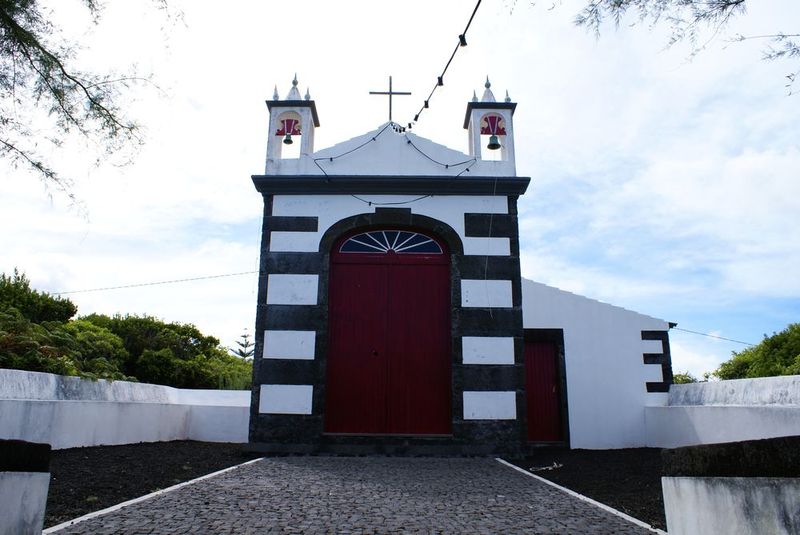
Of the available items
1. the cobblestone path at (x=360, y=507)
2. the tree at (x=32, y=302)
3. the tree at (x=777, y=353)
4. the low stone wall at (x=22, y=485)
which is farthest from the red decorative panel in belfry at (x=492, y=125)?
the tree at (x=32, y=302)

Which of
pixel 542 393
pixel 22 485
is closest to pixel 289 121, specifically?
pixel 542 393

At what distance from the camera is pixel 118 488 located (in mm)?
4539

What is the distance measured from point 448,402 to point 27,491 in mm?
5679

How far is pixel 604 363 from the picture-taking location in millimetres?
9836

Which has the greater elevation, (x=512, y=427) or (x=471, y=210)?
(x=471, y=210)

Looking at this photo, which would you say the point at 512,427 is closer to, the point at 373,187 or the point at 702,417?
the point at 702,417

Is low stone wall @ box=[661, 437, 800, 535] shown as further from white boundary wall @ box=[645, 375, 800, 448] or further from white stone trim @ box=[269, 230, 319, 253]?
white stone trim @ box=[269, 230, 319, 253]

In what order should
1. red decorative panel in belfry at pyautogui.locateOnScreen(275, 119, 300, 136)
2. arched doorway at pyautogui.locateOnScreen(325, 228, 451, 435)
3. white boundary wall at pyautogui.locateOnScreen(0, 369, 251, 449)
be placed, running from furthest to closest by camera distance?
red decorative panel in belfry at pyautogui.locateOnScreen(275, 119, 300, 136) < arched doorway at pyautogui.locateOnScreen(325, 228, 451, 435) < white boundary wall at pyautogui.locateOnScreen(0, 369, 251, 449)

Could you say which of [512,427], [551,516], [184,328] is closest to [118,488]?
[551,516]

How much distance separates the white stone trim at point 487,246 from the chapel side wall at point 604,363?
86.1 inches

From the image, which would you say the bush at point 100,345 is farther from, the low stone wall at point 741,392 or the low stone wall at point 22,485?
the low stone wall at point 741,392

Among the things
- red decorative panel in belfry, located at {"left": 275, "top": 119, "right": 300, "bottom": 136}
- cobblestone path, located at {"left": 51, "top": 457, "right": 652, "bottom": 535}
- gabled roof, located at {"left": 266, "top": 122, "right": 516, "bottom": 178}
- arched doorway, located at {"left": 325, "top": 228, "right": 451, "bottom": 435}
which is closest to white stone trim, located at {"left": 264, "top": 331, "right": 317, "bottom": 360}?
arched doorway, located at {"left": 325, "top": 228, "right": 451, "bottom": 435}

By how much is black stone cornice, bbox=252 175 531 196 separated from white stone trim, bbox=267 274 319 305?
1.27 metres

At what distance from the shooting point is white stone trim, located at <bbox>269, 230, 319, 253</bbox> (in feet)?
26.4
